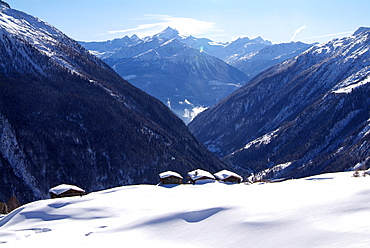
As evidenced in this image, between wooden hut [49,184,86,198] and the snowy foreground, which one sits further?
wooden hut [49,184,86,198]

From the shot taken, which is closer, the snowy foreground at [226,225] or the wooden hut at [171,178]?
the snowy foreground at [226,225]

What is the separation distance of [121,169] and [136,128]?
A: 32.7 m

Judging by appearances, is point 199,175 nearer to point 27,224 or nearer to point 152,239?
point 27,224

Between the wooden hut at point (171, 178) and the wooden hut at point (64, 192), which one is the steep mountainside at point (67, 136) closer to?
the wooden hut at point (64, 192)

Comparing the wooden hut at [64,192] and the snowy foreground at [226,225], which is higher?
the snowy foreground at [226,225]

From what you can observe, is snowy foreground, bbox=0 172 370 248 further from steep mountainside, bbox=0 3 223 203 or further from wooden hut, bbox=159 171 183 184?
steep mountainside, bbox=0 3 223 203

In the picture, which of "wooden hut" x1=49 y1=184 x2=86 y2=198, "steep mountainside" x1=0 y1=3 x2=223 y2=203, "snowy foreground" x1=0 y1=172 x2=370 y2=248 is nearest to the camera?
"snowy foreground" x1=0 y1=172 x2=370 y2=248

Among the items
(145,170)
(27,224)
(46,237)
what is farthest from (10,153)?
(46,237)

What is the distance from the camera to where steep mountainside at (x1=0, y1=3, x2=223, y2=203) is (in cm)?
12800

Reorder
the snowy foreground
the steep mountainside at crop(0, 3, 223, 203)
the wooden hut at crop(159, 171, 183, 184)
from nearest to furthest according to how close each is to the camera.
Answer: the snowy foreground, the wooden hut at crop(159, 171, 183, 184), the steep mountainside at crop(0, 3, 223, 203)

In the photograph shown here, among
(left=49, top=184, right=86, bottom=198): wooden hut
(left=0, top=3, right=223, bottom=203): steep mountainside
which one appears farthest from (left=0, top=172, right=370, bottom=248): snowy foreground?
(left=0, top=3, right=223, bottom=203): steep mountainside

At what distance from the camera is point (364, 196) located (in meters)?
32.4

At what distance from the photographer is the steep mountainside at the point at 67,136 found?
128 m

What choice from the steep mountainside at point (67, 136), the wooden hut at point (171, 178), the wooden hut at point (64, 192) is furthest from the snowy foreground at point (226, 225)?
the steep mountainside at point (67, 136)
